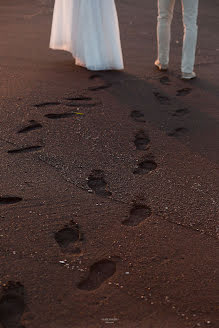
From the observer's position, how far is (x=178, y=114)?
462 centimetres

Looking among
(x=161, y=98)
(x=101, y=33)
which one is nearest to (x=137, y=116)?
(x=161, y=98)

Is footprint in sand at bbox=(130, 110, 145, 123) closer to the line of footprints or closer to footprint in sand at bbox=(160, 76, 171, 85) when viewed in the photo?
the line of footprints

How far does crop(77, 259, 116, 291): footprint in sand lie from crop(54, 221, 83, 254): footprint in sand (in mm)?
170

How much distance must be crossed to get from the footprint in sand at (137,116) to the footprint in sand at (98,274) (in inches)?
81.1

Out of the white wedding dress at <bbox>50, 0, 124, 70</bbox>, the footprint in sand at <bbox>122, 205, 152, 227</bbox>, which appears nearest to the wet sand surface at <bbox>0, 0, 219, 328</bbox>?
the footprint in sand at <bbox>122, 205, 152, 227</bbox>

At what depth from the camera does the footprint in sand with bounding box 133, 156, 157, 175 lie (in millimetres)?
3608

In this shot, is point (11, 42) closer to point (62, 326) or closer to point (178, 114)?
point (178, 114)

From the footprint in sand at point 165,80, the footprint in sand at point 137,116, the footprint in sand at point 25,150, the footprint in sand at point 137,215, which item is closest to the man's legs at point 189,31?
the footprint in sand at point 165,80

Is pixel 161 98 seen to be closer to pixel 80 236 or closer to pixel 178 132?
pixel 178 132

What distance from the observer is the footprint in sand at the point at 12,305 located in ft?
7.29

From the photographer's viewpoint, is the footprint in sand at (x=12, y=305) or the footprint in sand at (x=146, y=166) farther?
the footprint in sand at (x=146, y=166)

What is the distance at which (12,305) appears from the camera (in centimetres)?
232

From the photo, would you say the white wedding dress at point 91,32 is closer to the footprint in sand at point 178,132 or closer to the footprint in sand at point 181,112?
the footprint in sand at point 181,112

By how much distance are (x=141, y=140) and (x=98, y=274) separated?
1.75 metres
